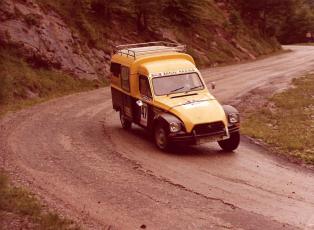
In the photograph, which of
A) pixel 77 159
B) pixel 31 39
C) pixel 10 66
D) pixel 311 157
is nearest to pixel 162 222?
pixel 77 159

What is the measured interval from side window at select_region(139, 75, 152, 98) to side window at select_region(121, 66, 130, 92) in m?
0.63

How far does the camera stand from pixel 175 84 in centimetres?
1661

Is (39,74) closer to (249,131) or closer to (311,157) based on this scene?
(249,131)

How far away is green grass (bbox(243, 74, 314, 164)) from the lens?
1662 centimetres

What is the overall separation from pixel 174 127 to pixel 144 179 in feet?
8.61

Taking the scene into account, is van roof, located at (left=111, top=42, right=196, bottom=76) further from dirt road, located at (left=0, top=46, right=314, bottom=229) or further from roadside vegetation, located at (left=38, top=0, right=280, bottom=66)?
roadside vegetation, located at (left=38, top=0, right=280, bottom=66)

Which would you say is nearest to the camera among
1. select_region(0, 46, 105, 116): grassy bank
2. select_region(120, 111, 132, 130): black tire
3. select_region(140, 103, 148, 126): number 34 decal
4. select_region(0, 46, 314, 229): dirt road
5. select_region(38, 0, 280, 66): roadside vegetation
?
select_region(0, 46, 314, 229): dirt road

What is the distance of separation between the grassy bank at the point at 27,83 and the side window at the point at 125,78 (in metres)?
6.06

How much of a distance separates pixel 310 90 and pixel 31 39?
15935 mm

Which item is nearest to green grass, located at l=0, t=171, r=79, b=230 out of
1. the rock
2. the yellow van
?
the yellow van

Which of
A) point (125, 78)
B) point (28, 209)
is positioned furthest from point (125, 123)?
point (28, 209)

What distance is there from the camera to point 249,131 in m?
18.9

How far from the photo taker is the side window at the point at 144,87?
54.5 feet

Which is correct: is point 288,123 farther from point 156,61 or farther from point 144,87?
point 144,87
